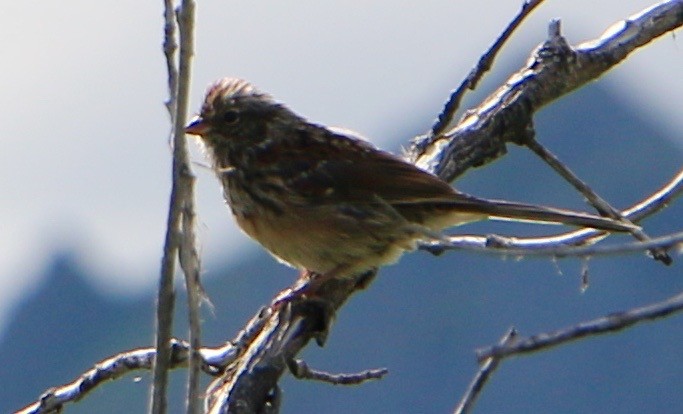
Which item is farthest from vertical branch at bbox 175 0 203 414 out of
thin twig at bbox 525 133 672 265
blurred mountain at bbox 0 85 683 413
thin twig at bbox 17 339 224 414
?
blurred mountain at bbox 0 85 683 413

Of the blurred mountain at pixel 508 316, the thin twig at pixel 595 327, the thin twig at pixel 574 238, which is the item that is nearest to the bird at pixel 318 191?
the thin twig at pixel 574 238

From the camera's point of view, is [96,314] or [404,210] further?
[96,314]

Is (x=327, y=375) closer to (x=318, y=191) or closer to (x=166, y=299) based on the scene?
(x=166, y=299)

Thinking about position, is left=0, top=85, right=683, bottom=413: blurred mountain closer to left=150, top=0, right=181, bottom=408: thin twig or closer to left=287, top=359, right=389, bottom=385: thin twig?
left=287, top=359, right=389, bottom=385: thin twig

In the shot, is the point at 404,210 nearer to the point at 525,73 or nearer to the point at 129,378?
the point at 525,73

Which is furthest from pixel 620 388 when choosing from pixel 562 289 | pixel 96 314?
pixel 96 314
